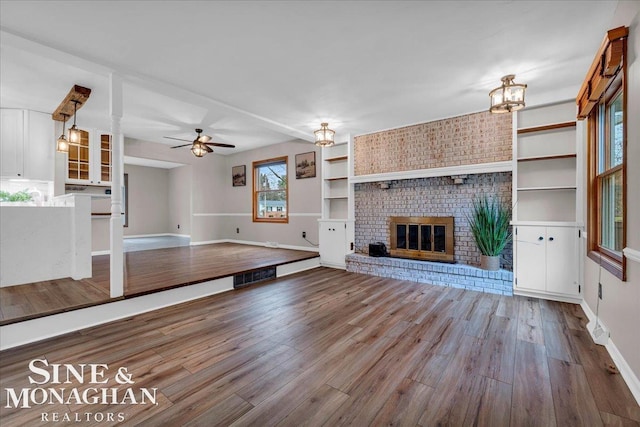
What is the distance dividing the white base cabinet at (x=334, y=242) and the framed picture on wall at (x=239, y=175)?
288 centimetres

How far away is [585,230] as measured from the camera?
303 centimetres

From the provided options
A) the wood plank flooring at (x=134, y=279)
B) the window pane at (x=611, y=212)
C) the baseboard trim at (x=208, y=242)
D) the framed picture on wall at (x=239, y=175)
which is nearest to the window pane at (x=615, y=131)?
the window pane at (x=611, y=212)

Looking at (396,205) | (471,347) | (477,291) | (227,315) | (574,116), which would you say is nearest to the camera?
(471,347)

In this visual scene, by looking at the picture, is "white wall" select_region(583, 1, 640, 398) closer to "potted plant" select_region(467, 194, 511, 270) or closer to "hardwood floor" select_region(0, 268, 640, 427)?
"hardwood floor" select_region(0, 268, 640, 427)

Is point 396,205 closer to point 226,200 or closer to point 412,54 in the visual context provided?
point 412,54

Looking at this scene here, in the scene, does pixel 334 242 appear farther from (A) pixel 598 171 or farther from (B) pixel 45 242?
(B) pixel 45 242

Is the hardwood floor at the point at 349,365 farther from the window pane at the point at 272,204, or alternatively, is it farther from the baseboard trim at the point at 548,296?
the window pane at the point at 272,204

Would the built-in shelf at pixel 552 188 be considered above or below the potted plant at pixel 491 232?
above

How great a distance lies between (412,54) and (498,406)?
270 centimetres

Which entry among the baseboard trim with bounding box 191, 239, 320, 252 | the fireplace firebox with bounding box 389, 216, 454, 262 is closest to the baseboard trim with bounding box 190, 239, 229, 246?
the baseboard trim with bounding box 191, 239, 320, 252

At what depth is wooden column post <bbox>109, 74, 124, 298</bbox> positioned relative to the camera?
2.78 m

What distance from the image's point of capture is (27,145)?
14.4ft

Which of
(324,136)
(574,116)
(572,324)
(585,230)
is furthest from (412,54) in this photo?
(572,324)

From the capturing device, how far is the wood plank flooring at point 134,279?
248cm
